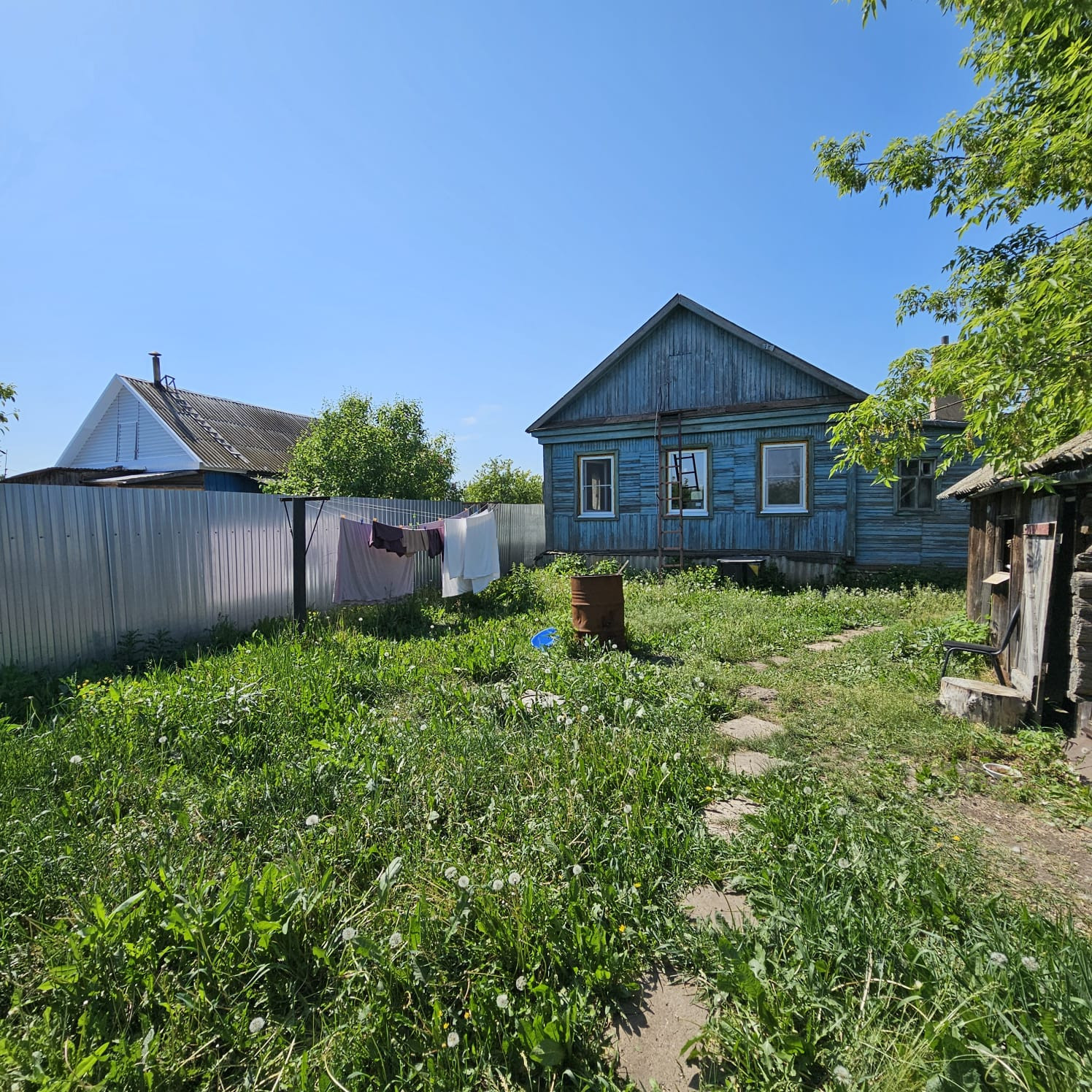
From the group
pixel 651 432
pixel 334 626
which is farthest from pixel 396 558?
pixel 651 432

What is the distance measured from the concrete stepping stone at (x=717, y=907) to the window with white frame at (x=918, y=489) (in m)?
11.1

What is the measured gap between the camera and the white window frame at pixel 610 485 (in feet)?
46.5

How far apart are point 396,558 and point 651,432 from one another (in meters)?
7.13

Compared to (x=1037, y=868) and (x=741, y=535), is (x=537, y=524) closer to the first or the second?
(x=741, y=535)

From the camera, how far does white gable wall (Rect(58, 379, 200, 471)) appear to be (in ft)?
61.4

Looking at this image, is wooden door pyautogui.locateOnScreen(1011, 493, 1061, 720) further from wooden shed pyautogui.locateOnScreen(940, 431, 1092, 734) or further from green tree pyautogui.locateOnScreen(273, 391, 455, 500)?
green tree pyautogui.locateOnScreen(273, 391, 455, 500)

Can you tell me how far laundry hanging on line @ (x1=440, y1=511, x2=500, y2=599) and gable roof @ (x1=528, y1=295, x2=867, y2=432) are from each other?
632 centimetres

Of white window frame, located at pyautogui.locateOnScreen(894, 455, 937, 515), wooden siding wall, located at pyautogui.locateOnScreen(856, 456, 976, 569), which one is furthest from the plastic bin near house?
white window frame, located at pyautogui.locateOnScreen(894, 455, 937, 515)

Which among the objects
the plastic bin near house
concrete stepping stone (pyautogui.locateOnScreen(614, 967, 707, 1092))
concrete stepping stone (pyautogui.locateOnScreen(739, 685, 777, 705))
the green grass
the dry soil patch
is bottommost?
concrete stepping stone (pyautogui.locateOnScreen(614, 967, 707, 1092))

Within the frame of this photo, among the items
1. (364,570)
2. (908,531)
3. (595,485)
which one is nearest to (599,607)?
(364,570)

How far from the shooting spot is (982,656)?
6176 millimetres

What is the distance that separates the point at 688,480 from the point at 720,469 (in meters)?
0.77

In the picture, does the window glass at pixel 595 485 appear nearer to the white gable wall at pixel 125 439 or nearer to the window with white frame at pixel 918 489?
the window with white frame at pixel 918 489

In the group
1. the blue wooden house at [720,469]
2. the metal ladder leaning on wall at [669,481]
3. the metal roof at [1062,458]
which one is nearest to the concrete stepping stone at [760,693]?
the metal roof at [1062,458]
